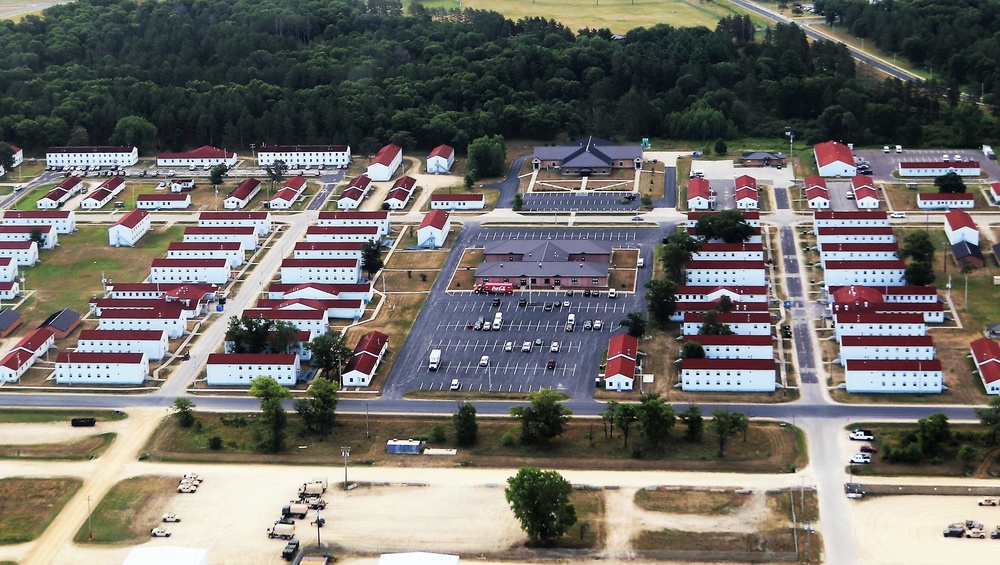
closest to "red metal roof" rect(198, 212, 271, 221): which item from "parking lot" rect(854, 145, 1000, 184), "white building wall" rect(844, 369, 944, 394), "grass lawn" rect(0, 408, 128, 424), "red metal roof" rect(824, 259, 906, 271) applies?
"grass lawn" rect(0, 408, 128, 424)

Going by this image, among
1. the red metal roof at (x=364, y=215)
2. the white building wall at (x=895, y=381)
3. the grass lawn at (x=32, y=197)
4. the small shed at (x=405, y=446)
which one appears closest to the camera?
the small shed at (x=405, y=446)

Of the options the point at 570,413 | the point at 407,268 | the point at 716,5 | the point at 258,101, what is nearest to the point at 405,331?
the point at 407,268

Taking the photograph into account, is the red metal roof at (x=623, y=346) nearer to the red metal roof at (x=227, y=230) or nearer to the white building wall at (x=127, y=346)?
the white building wall at (x=127, y=346)

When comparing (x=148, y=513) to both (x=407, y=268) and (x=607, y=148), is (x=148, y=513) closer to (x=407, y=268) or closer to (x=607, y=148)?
(x=407, y=268)

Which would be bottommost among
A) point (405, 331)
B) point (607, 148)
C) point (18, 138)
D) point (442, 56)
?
point (405, 331)

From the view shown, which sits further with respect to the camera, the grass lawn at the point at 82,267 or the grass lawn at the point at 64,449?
the grass lawn at the point at 82,267

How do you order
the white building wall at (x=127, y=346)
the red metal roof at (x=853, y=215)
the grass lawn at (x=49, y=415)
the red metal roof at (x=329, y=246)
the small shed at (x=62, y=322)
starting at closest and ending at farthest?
the grass lawn at (x=49, y=415) → the white building wall at (x=127, y=346) → the small shed at (x=62, y=322) → the red metal roof at (x=329, y=246) → the red metal roof at (x=853, y=215)

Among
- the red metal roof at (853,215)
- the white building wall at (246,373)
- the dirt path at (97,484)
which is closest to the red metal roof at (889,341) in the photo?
the red metal roof at (853,215)

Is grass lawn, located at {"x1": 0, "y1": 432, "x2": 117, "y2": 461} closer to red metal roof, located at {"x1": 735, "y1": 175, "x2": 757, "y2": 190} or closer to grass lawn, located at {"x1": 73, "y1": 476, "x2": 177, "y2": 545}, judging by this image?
grass lawn, located at {"x1": 73, "y1": 476, "x2": 177, "y2": 545}
